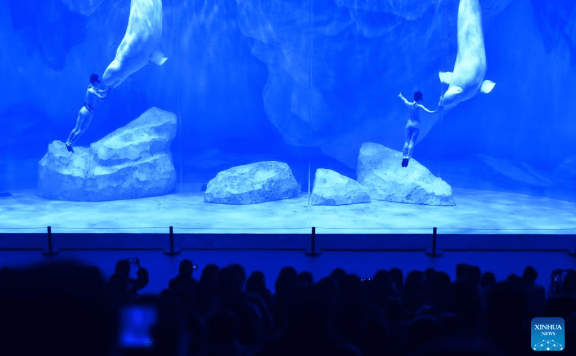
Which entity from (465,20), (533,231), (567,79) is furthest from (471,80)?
(567,79)

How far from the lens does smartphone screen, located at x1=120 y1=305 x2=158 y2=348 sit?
157 centimetres

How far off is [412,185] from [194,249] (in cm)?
734

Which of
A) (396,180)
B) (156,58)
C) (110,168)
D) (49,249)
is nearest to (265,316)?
(49,249)

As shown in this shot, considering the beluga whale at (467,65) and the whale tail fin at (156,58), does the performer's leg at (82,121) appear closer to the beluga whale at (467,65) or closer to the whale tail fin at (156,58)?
the whale tail fin at (156,58)

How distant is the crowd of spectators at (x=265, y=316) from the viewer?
78cm

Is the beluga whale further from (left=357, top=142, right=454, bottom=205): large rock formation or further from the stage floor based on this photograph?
the stage floor

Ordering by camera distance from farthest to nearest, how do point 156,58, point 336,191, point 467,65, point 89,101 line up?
point 336,191 < point 156,58 < point 89,101 < point 467,65

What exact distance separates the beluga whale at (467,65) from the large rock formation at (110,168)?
8060 mm

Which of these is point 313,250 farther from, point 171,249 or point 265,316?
point 265,316

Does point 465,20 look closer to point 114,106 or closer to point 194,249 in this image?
point 194,249

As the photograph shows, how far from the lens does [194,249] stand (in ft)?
26.9

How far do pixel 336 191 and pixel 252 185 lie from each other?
88.5 inches

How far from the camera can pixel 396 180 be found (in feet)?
46.1

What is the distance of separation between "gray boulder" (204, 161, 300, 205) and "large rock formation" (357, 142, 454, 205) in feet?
7.58
